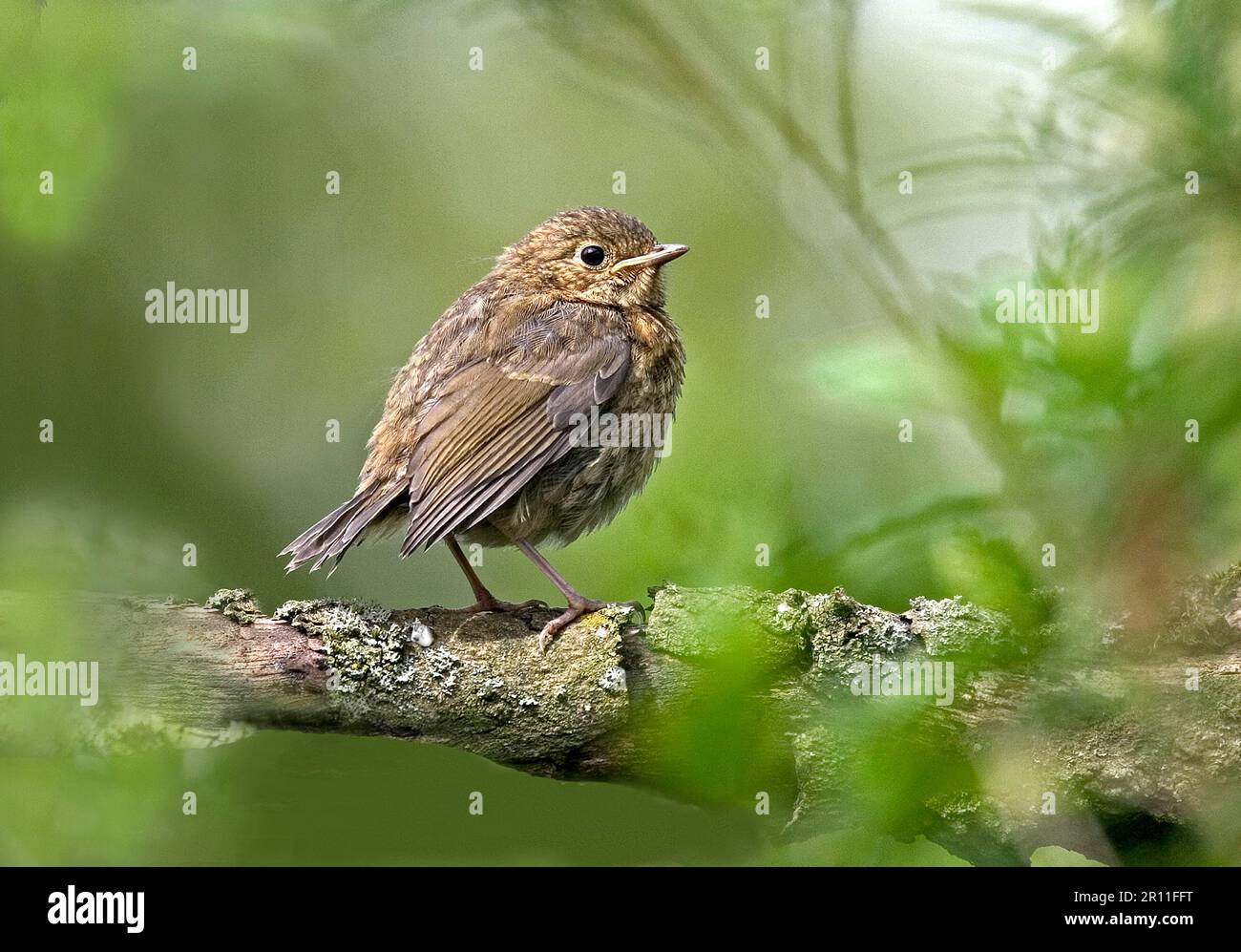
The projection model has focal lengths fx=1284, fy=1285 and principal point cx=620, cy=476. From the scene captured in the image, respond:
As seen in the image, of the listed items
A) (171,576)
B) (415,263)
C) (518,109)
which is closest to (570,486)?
(171,576)

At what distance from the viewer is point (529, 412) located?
14.9ft

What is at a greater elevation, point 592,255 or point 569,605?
point 592,255

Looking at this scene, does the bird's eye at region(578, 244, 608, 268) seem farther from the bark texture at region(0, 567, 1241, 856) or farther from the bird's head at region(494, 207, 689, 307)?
the bark texture at region(0, 567, 1241, 856)

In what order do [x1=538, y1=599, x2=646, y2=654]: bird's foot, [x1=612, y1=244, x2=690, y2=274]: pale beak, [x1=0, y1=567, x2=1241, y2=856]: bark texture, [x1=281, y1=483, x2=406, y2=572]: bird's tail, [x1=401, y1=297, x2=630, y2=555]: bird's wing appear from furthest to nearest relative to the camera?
[x1=612, y1=244, x2=690, y2=274]: pale beak → [x1=401, y1=297, x2=630, y2=555]: bird's wing → [x1=281, y1=483, x2=406, y2=572]: bird's tail → [x1=538, y1=599, x2=646, y2=654]: bird's foot → [x1=0, y1=567, x2=1241, y2=856]: bark texture

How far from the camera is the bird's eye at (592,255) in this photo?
5.23m

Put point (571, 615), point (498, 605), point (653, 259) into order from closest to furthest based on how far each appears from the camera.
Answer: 1. point (571, 615)
2. point (498, 605)
3. point (653, 259)

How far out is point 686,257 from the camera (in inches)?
277

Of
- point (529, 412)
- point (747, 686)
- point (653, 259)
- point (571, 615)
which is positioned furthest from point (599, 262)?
point (747, 686)

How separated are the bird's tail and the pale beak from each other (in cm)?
143

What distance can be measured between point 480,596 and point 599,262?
1539 mm

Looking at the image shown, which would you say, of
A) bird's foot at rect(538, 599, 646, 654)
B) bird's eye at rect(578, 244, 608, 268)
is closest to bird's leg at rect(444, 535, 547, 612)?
bird's foot at rect(538, 599, 646, 654)

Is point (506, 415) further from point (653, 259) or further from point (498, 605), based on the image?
point (653, 259)

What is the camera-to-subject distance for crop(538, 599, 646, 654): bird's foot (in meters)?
3.57

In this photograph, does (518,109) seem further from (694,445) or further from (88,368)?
(694,445)
